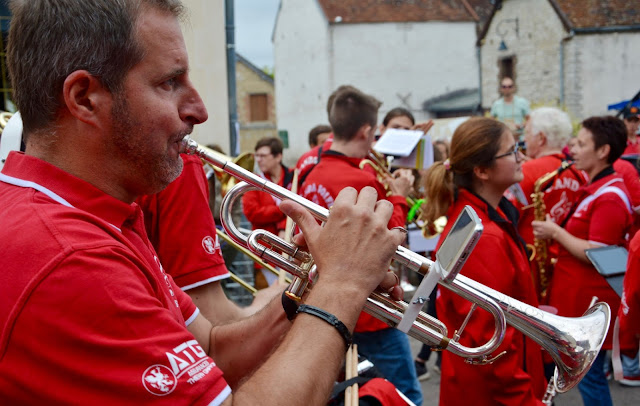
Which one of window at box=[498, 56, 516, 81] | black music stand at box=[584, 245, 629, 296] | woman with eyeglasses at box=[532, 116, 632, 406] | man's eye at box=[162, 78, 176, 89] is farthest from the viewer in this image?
window at box=[498, 56, 516, 81]

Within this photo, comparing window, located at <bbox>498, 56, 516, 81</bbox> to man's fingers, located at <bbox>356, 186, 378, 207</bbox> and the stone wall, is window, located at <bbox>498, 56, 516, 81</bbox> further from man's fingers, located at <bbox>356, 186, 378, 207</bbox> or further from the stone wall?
man's fingers, located at <bbox>356, 186, 378, 207</bbox>

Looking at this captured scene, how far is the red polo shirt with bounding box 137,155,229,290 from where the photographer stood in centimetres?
255

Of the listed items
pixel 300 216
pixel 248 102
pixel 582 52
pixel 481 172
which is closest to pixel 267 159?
pixel 481 172

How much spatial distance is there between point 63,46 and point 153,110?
221mm

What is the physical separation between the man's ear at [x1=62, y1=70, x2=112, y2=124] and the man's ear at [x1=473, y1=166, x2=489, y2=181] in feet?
7.44

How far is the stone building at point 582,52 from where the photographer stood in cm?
2584

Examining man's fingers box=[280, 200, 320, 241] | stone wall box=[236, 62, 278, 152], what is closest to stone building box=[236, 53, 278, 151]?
stone wall box=[236, 62, 278, 152]

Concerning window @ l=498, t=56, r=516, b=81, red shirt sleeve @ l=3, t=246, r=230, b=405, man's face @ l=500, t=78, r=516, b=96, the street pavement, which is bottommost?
the street pavement

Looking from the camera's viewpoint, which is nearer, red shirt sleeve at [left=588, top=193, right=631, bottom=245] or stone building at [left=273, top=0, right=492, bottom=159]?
red shirt sleeve at [left=588, top=193, right=631, bottom=245]

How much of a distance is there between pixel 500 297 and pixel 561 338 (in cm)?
27

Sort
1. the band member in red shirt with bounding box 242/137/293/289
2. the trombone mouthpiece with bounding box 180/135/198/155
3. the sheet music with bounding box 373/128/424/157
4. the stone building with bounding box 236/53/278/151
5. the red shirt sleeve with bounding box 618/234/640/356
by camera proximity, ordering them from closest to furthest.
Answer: the trombone mouthpiece with bounding box 180/135/198/155
the red shirt sleeve with bounding box 618/234/640/356
the sheet music with bounding box 373/128/424/157
the band member in red shirt with bounding box 242/137/293/289
the stone building with bounding box 236/53/278/151

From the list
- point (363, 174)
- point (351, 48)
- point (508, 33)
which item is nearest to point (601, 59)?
point (508, 33)

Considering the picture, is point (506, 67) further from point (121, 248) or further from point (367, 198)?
point (121, 248)

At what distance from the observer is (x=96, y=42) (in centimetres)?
138
